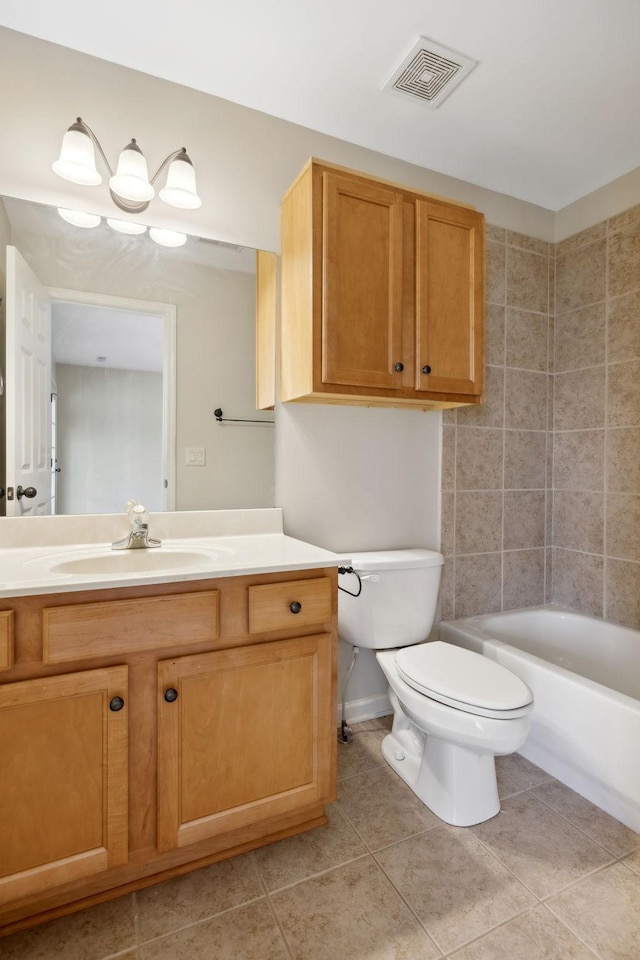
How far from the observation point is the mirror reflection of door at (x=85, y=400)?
59.0 inches

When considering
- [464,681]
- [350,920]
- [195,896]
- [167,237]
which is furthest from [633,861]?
[167,237]

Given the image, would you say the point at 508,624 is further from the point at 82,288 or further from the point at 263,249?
the point at 82,288

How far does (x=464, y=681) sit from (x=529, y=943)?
58 centimetres

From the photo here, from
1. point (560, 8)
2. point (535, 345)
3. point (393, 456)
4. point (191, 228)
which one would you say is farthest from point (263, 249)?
point (535, 345)

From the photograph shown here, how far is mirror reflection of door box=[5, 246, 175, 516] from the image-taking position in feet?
4.92

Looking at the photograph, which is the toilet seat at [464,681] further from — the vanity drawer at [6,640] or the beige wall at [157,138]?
the beige wall at [157,138]

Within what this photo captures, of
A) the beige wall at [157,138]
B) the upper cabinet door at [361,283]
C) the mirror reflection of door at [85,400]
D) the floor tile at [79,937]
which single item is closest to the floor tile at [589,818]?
the floor tile at [79,937]

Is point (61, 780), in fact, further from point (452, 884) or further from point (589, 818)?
point (589, 818)

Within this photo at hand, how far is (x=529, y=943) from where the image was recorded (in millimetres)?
1128

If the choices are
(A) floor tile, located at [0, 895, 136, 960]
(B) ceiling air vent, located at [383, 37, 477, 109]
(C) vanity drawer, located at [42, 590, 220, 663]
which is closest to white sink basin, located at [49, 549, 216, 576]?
(C) vanity drawer, located at [42, 590, 220, 663]

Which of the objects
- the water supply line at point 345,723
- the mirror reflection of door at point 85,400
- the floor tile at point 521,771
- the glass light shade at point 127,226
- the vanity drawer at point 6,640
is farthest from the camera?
the water supply line at point 345,723

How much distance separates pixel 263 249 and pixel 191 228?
0.27m

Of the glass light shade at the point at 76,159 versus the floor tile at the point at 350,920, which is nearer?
the floor tile at the point at 350,920

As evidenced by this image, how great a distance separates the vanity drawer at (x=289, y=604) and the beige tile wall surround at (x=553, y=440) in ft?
3.36
